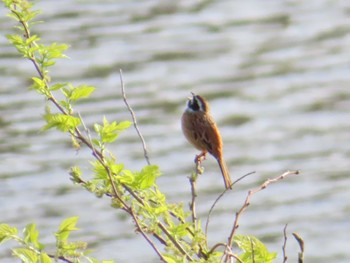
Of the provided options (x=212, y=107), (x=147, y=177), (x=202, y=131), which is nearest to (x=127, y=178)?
(x=147, y=177)

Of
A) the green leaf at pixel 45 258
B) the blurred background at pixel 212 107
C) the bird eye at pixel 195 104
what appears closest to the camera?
the green leaf at pixel 45 258

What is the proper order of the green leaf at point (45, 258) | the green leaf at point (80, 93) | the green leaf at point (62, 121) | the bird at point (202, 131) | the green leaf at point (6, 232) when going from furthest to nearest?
1. the bird at point (202, 131)
2. the green leaf at point (80, 93)
3. the green leaf at point (62, 121)
4. the green leaf at point (6, 232)
5. the green leaf at point (45, 258)

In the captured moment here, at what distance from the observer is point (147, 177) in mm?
3709

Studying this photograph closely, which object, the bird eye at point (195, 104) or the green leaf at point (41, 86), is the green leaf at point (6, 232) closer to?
the green leaf at point (41, 86)

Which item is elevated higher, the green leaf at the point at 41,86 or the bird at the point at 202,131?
the green leaf at the point at 41,86

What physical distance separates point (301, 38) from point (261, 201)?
356 cm

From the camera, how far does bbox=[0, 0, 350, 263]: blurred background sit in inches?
415

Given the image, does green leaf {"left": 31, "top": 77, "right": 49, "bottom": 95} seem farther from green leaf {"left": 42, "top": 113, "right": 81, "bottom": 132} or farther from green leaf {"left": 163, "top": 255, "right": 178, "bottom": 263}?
green leaf {"left": 163, "top": 255, "right": 178, "bottom": 263}

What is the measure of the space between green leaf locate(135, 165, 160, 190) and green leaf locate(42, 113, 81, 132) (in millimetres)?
264

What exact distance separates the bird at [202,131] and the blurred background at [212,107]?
157 inches

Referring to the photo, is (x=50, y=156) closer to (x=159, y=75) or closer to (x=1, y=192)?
(x=1, y=192)

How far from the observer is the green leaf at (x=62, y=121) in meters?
3.77

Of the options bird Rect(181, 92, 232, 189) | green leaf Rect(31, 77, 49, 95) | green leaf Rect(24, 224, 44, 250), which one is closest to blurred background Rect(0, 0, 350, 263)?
bird Rect(181, 92, 232, 189)

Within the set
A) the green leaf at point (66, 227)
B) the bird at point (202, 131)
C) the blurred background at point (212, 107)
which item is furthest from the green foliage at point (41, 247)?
the blurred background at point (212, 107)
